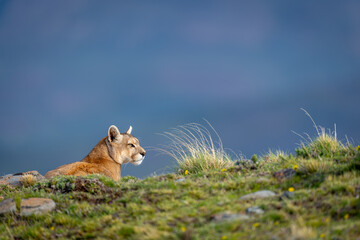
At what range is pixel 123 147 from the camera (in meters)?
14.0

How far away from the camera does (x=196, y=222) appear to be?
20.8 feet

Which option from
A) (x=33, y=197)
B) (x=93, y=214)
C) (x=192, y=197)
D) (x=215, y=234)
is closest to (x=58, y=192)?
(x=33, y=197)

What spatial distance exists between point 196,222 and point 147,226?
0.84 metres

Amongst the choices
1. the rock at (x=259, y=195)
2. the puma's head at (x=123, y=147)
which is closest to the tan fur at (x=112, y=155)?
the puma's head at (x=123, y=147)

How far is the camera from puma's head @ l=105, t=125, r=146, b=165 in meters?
13.8

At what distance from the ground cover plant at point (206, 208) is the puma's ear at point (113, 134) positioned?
3310mm

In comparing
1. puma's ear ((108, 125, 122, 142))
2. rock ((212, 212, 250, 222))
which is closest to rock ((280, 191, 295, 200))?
rock ((212, 212, 250, 222))

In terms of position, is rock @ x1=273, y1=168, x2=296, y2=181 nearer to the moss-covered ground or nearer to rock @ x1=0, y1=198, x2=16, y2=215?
the moss-covered ground

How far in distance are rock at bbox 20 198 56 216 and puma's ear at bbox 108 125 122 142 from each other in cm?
479

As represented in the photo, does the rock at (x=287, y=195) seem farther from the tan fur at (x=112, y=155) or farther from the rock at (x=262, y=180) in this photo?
the tan fur at (x=112, y=155)

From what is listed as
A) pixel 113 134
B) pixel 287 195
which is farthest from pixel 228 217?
pixel 113 134

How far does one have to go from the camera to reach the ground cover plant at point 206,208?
5.82 metres

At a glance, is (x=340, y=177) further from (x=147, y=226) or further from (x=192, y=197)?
(x=147, y=226)

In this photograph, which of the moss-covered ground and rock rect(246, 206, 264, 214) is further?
rock rect(246, 206, 264, 214)
